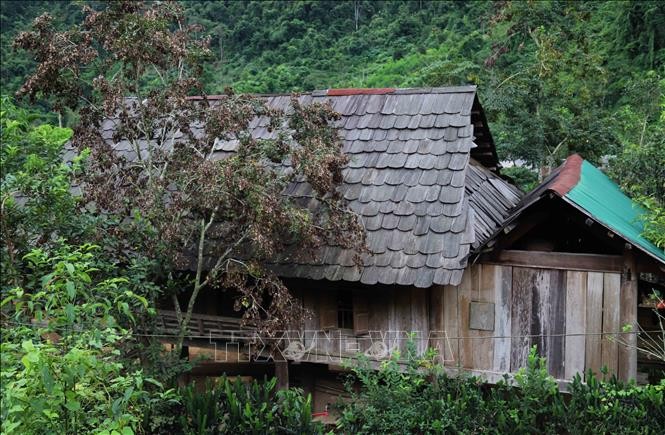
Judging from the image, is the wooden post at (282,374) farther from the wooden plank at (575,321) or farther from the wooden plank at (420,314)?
the wooden plank at (575,321)

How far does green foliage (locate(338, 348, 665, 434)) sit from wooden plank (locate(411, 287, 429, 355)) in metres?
2.10

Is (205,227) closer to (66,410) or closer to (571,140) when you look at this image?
(66,410)

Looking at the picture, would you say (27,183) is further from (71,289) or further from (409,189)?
(409,189)

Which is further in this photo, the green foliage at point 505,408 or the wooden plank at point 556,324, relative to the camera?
the wooden plank at point 556,324

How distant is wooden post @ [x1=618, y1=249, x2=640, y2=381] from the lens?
8381 mm

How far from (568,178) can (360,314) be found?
3739 millimetres

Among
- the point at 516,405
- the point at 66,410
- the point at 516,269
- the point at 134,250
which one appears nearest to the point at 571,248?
the point at 516,269

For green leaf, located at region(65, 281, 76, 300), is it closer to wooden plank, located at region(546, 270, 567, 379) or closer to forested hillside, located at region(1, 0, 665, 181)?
forested hillside, located at region(1, 0, 665, 181)

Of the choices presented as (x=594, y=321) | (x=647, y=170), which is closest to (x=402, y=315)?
(x=594, y=321)

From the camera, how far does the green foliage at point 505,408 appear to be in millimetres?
6684

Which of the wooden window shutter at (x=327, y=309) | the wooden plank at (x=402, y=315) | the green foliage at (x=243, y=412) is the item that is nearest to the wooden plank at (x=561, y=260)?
the wooden plank at (x=402, y=315)

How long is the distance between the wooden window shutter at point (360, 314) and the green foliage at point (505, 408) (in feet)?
7.63

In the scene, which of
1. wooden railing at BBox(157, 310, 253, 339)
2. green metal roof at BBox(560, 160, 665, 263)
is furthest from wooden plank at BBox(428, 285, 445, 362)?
wooden railing at BBox(157, 310, 253, 339)

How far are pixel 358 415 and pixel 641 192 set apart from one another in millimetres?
6904
